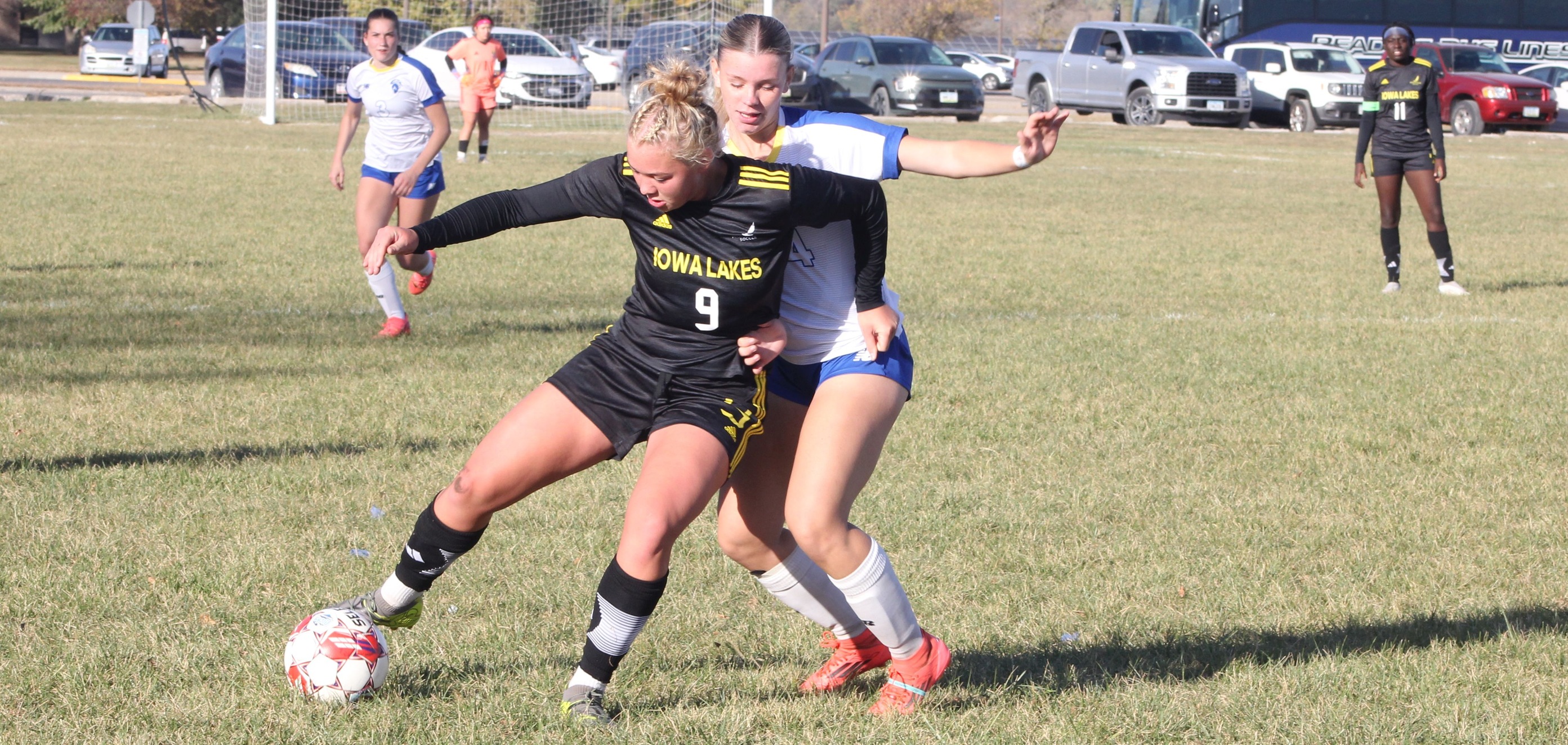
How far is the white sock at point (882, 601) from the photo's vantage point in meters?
3.72

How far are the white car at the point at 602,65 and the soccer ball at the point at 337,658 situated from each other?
26.1m

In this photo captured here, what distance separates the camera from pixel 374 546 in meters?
5.13

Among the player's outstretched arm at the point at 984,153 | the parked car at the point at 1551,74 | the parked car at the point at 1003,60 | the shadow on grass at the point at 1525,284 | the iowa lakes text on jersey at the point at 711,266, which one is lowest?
the shadow on grass at the point at 1525,284

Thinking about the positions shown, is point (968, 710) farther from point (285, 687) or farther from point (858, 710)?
point (285, 687)

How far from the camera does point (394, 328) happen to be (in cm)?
888

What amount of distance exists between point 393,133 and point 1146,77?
23813 millimetres

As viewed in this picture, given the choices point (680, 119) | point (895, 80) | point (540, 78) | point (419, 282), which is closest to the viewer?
point (680, 119)

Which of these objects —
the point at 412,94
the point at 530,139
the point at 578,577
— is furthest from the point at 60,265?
the point at 530,139

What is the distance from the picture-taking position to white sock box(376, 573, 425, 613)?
3.89 meters

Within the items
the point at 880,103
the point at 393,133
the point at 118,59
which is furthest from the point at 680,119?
the point at 118,59

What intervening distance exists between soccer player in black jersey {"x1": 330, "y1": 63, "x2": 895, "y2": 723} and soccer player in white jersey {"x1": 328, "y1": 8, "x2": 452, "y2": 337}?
535cm

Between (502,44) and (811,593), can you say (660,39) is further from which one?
(811,593)

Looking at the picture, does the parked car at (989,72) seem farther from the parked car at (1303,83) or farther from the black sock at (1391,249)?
the black sock at (1391,249)

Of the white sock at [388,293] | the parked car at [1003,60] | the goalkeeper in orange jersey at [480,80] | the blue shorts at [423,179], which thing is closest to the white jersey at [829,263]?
the white sock at [388,293]
